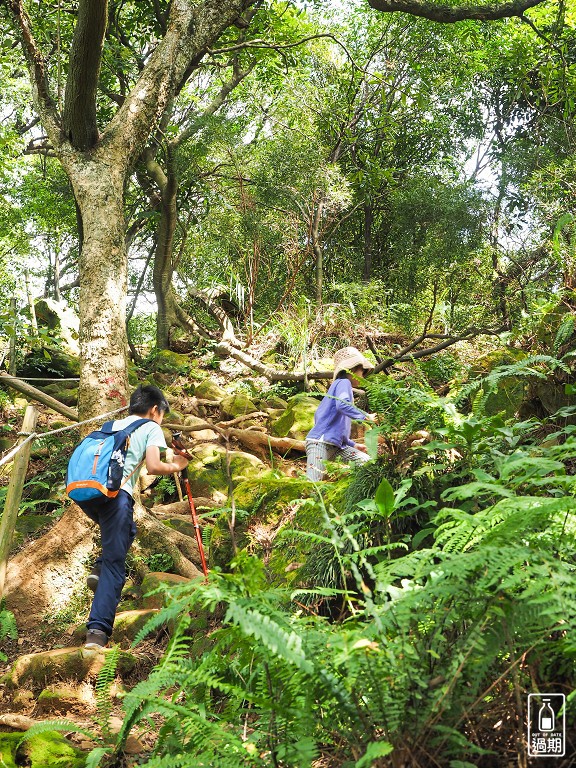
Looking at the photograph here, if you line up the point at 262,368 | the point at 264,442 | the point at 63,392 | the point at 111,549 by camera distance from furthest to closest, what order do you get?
the point at 63,392
the point at 262,368
the point at 264,442
the point at 111,549

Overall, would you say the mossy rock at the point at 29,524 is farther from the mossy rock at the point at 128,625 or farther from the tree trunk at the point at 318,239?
the tree trunk at the point at 318,239

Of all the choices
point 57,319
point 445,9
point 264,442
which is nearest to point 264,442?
point 264,442

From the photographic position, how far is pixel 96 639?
14.9 feet

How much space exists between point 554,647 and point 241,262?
1176cm

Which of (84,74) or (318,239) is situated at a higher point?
(318,239)

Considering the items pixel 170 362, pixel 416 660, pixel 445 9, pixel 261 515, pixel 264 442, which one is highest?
pixel 445 9

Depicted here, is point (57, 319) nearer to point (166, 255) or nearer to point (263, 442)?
point (166, 255)

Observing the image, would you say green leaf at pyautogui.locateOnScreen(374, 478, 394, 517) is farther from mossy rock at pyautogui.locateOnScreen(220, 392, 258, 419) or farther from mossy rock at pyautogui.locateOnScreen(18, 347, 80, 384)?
mossy rock at pyautogui.locateOnScreen(18, 347, 80, 384)

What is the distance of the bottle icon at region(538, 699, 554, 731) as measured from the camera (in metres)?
Result: 1.77

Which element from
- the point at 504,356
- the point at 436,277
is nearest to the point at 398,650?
the point at 504,356

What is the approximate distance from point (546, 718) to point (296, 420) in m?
7.36

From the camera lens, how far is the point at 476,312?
11922mm

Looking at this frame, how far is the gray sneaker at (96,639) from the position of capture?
14.7 ft

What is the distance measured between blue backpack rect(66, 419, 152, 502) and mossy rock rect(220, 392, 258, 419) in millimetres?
5747
